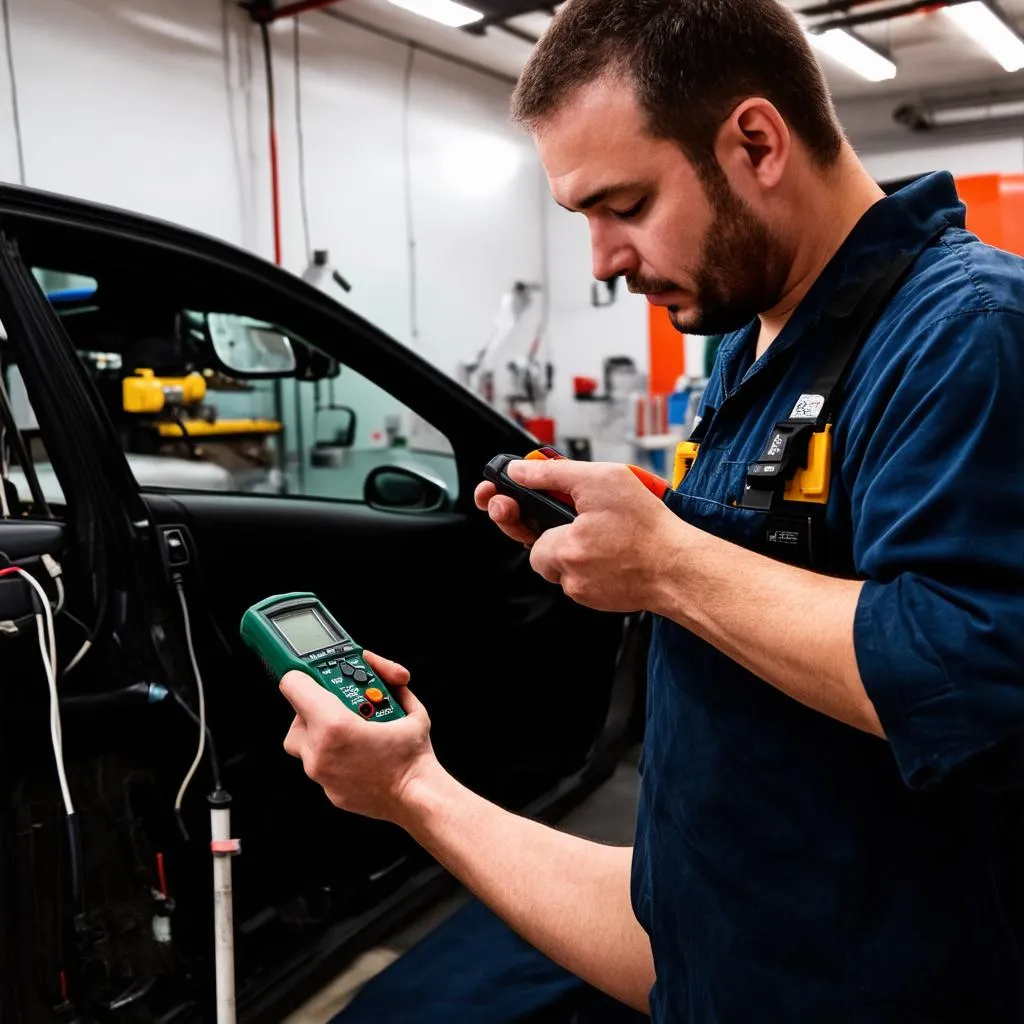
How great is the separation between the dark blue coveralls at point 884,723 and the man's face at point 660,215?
0.11ft

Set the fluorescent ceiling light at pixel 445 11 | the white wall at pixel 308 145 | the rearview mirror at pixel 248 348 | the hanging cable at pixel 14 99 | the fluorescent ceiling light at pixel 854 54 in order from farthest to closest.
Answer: the fluorescent ceiling light at pixel 854 54 → the fluorescent ceiling light at pixel 445 11 → the white wall at pixel 308 145 → the hanging cable at pixel 14 99 → the rearview mirror at pixel 248 348

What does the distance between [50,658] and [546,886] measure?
2.45ft

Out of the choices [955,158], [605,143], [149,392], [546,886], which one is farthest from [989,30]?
[546,886]

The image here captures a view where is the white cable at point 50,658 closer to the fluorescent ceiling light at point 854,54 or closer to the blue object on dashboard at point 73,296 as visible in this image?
the blue object on dashboard at point 73,296

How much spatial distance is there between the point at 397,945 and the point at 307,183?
188 inches

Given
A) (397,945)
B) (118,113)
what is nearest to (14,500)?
(397,945)

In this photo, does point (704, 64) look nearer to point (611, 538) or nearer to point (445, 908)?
point (611, 538)

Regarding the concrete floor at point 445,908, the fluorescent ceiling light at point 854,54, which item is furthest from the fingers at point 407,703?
the fluorescent ceiling light at point 854,54

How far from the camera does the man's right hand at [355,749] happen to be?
3.60ft

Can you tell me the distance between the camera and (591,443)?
8.27 metres

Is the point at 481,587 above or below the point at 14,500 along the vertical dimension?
below

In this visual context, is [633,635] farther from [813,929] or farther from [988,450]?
[988,450]

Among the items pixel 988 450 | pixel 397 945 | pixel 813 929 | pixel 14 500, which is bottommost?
pixel 397 945

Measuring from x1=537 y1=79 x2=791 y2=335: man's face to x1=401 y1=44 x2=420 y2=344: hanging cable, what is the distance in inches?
226
